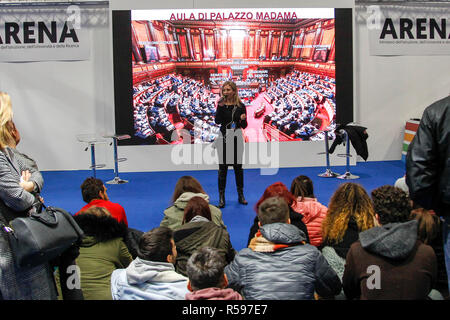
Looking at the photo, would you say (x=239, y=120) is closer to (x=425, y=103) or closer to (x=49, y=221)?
(x=49, y=221)

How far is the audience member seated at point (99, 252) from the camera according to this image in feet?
9.20

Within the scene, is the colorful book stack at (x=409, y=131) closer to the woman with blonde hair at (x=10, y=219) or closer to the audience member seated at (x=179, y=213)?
the audience member seated at (x=179, y=213)

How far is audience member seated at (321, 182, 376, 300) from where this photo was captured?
2.97 metres

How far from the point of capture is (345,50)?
29.5ft

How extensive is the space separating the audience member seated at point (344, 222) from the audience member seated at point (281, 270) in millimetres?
458

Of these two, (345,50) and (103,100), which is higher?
(345,50)

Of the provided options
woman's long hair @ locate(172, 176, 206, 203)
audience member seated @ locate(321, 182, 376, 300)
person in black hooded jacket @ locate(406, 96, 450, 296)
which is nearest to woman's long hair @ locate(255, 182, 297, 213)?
audience member seated @ locate(321, 182, 376, 300)

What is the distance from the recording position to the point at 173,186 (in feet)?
25.4

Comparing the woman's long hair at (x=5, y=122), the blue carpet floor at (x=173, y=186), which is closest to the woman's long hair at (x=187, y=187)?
the blue carpet floor at (x=173, y=186)

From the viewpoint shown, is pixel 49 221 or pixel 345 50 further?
pixel 345 50

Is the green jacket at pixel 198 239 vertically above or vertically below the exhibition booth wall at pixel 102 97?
below

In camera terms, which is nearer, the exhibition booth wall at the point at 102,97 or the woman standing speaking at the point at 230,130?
the woman standing speaking at the point at 230,130

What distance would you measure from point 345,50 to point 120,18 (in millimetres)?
3828

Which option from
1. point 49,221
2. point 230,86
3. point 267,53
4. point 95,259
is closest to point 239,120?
point 230,86
